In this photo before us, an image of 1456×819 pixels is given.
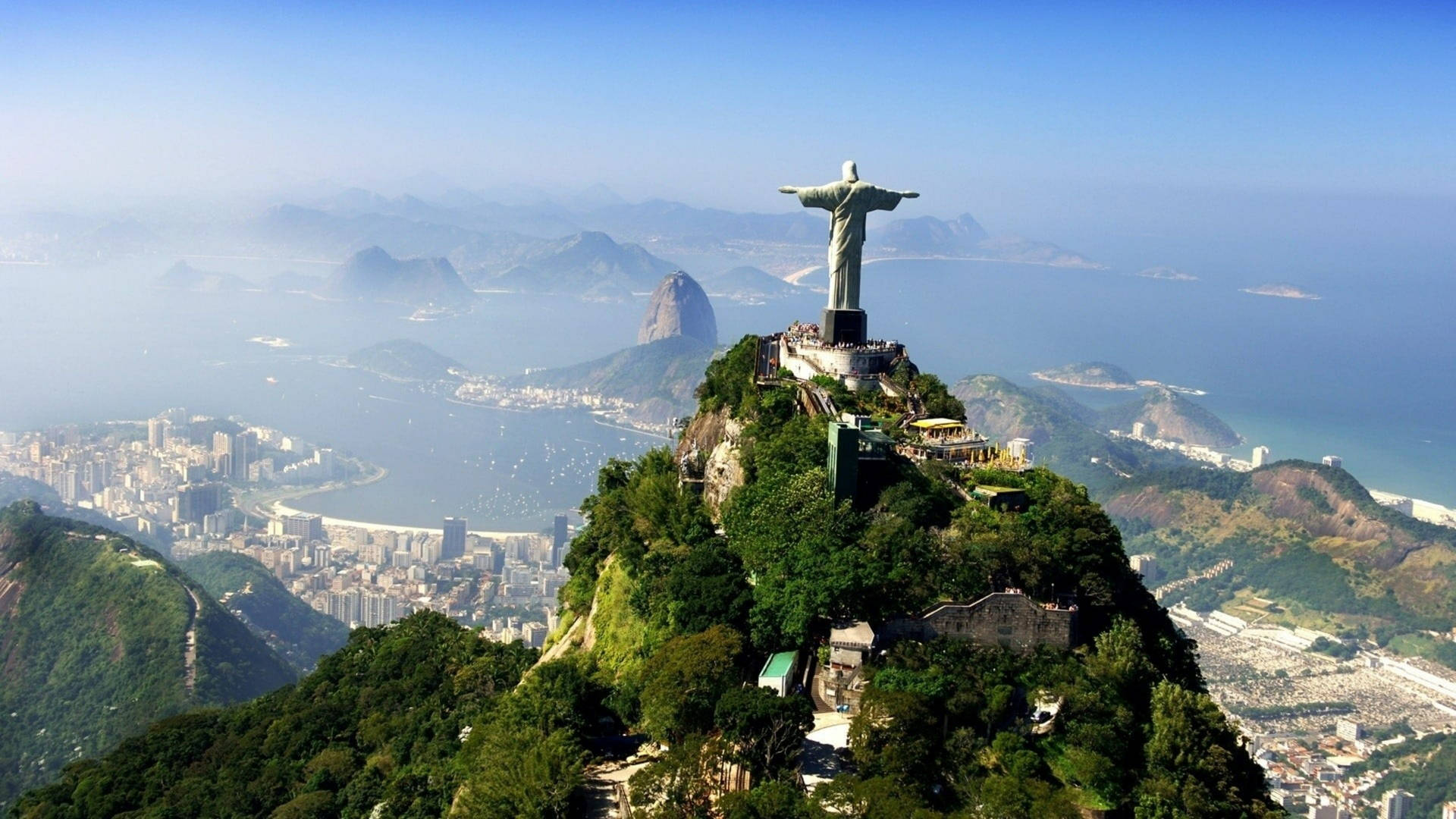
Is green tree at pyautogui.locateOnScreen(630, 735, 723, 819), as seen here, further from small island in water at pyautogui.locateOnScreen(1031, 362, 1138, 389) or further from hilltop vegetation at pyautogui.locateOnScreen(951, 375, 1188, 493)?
small island in water at pyautogui.locateOnScreen(1031, 362, 1138, 389)

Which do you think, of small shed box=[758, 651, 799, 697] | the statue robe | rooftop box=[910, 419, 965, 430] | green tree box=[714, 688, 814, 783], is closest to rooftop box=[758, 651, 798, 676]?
small shed box=[758, 651, 799, 697]

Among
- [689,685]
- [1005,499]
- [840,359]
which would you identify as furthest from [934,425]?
[689,685]

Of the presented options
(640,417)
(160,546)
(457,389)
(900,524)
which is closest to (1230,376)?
(640,417)

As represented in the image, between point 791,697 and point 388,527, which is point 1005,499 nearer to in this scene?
point 791,697

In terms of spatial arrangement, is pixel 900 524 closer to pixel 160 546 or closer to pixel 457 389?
pixel 160 546

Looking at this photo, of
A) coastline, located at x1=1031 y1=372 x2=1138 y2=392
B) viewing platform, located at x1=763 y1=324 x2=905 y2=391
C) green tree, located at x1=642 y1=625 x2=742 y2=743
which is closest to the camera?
green tree, located at x1=642 y1=625 x2=742 y2=743
